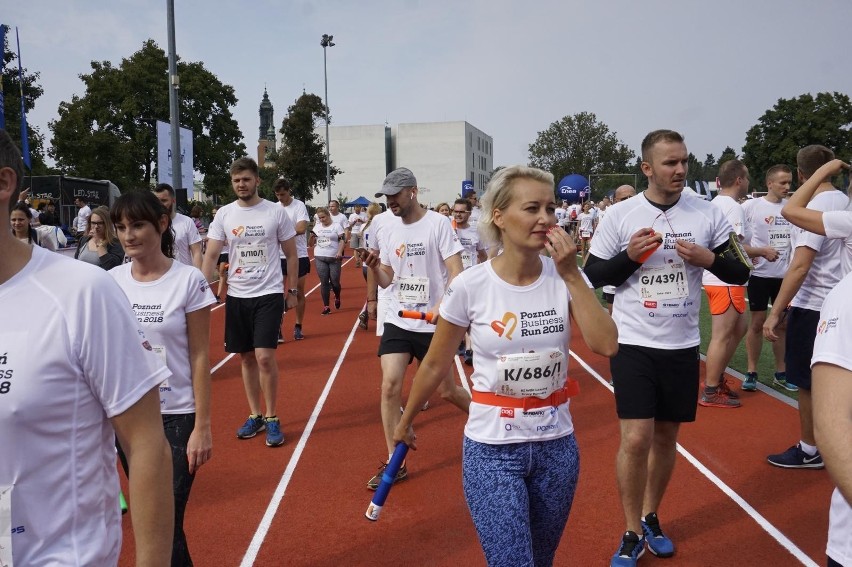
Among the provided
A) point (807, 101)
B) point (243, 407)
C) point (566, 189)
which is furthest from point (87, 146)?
point (807, 101)

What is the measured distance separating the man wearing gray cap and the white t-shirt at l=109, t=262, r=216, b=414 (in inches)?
72.2

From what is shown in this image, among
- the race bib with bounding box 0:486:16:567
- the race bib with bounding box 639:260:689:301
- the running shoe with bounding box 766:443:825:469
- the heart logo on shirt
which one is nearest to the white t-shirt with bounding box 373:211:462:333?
the race bib with bounding box 639:260:689:301

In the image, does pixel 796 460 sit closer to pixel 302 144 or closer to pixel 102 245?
pixel 102 245

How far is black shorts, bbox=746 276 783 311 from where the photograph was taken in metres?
A: 7.16

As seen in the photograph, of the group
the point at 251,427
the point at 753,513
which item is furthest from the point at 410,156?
the point at 753,513

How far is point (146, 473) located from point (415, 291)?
12.0ft

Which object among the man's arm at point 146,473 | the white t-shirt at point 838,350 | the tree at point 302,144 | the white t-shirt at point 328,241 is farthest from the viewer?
the tree at point 302,144

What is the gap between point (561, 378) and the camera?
2.70m

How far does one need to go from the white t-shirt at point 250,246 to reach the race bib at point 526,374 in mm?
3766

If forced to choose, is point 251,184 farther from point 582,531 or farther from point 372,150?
point 372,150

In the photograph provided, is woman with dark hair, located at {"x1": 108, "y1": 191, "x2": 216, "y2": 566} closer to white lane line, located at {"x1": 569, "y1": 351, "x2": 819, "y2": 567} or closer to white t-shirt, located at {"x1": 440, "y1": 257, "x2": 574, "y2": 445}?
white t-shirt, located at {"x1": 440, "y1": 257, "x2": 574, "y2": 445}

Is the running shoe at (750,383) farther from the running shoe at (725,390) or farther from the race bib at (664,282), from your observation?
the race bib at (664,282)

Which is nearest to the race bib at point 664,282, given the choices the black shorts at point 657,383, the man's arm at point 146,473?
the black shorts at point 657,383

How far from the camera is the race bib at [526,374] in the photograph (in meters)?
2.61
